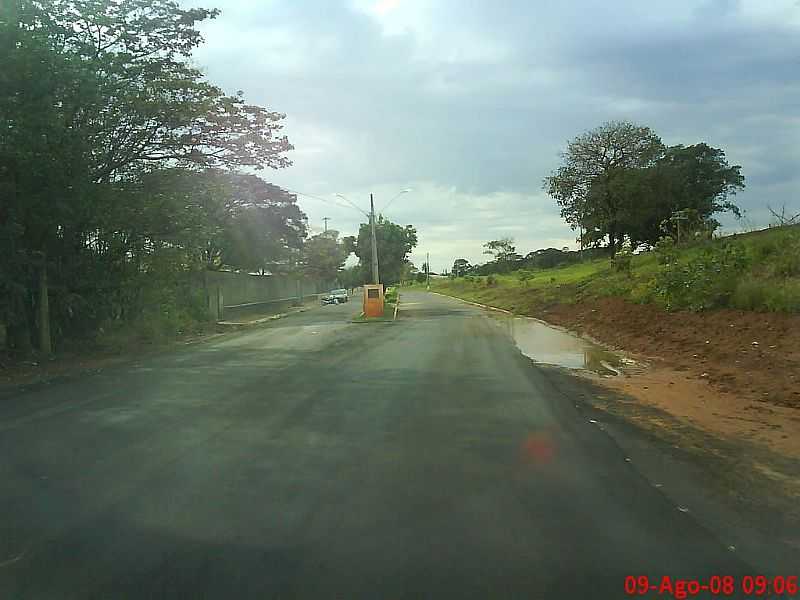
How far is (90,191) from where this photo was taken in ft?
55.3

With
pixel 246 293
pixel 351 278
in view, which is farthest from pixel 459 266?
pixel 246 293

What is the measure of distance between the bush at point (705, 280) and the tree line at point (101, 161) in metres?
13.7

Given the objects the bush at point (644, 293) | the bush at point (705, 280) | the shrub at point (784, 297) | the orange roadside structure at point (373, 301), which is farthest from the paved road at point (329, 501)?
the orange roadside structure at point (373, 301)

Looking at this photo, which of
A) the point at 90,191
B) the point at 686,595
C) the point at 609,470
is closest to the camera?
the point at 686,595

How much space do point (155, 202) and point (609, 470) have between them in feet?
52.7

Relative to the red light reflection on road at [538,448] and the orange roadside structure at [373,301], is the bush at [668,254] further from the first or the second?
the red light reflection on road at [538,448]

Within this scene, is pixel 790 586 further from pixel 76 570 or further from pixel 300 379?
pixel 300 379

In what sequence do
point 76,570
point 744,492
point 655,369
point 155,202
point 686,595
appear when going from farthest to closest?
point 155,202, point 655,369, point 744,492, point 76,570, point 686,595

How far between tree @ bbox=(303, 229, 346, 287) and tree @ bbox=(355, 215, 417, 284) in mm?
5299

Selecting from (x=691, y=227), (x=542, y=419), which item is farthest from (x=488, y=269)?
(x=542, y=419)

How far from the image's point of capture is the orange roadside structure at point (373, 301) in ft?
Answer: 120

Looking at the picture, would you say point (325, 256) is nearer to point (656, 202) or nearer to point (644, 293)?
point (656, 202)

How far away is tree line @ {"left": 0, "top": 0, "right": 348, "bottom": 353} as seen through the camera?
592 inches

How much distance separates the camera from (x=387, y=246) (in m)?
85.0
